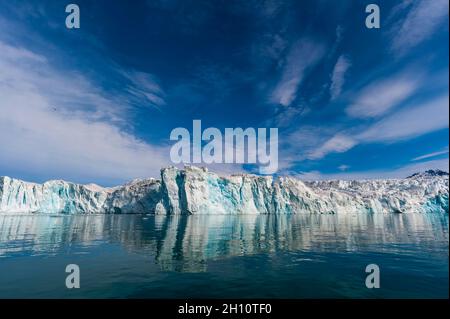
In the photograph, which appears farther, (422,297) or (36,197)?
(36,197)

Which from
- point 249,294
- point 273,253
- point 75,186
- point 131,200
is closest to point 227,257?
point 273,253

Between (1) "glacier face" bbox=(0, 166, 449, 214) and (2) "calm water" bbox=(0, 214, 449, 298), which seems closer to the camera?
(2) "calm water" bbox=(0, 214, 449, 298)

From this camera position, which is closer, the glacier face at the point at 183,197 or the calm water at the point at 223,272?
the calm water at the point at 223,272

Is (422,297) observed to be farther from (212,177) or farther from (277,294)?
(212,177)

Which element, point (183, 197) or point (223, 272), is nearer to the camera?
point (223, 272)

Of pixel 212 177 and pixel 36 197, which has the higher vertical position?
pixel 212 177

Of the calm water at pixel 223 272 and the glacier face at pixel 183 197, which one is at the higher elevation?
the glacier face at pixel 183 197

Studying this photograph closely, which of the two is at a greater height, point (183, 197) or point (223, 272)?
point (183, 197)

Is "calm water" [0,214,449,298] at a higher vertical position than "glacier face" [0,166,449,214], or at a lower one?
lower

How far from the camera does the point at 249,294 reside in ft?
52.5
